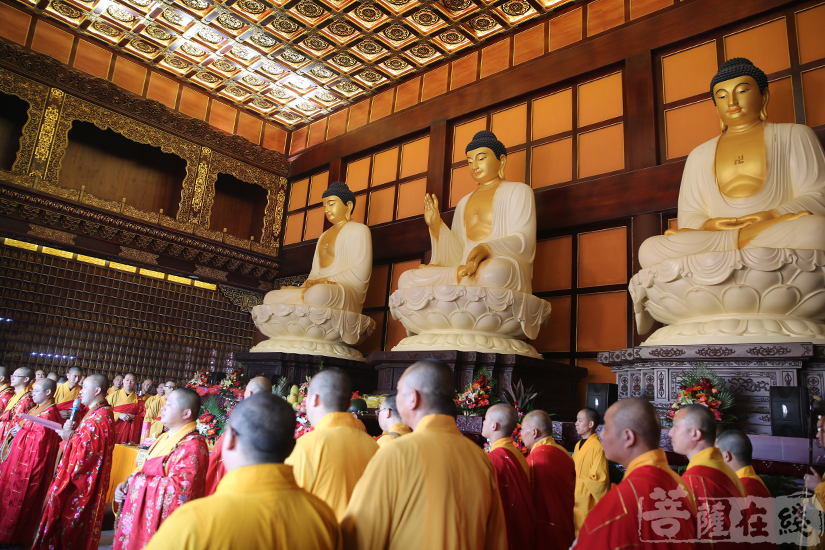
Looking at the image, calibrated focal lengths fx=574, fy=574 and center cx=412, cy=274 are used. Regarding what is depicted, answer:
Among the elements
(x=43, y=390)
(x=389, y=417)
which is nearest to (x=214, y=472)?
(x=389, y=417)

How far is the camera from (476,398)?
15.7 feet

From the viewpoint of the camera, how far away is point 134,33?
8109mm

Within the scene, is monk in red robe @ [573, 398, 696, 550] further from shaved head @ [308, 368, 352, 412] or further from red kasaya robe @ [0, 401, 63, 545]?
red kasaya robe @ [0, 401, 63, 545]

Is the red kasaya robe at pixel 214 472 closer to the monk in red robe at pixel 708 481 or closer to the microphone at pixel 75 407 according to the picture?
the microphone at pixel 75 407

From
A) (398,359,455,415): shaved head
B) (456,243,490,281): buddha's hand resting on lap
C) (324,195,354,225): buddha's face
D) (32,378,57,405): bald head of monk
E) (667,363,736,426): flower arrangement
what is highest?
(324,195,354,225): buddha's face

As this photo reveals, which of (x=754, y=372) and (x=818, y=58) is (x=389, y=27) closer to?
(x=818, y=58)

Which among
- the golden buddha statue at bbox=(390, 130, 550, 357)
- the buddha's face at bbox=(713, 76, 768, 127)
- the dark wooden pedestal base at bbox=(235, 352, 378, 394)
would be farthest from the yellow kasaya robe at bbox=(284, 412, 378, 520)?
the dark wooden pedestal base at bbox=(235, 352, 378, 394)

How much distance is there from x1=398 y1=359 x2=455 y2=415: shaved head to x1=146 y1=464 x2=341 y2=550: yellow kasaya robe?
43 centimetres

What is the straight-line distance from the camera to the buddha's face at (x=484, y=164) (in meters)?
6.42

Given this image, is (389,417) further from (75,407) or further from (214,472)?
(75,407)

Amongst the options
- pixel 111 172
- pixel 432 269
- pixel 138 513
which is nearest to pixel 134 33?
pixel 111 172

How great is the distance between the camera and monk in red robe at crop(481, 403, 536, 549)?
271cm

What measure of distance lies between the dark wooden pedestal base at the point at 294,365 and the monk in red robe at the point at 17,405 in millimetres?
2412

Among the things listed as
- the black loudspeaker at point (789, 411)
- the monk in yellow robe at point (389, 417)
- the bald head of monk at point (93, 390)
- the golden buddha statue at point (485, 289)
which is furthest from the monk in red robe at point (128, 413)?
the black loudspeaker at point (789, 411)
